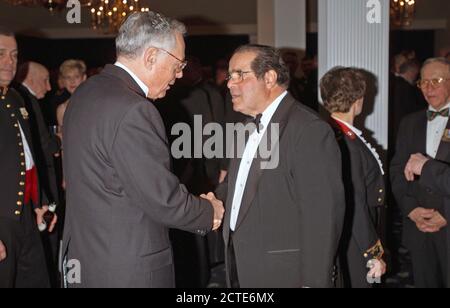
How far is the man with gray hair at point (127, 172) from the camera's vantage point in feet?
6.36

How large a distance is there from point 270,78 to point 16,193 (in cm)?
154

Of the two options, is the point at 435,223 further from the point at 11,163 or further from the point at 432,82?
the point at 11,163

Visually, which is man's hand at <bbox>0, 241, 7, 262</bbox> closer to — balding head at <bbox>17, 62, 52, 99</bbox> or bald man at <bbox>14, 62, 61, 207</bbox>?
bald man at <bbox>14, 62, 61, 207</bbox>

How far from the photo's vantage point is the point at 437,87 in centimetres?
323

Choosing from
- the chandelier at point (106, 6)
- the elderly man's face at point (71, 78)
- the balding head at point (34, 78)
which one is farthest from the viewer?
the chandelier at point (106, 6)

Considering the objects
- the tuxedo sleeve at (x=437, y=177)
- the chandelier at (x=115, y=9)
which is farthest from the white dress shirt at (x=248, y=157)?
the chandelier at (x=115, y=9)

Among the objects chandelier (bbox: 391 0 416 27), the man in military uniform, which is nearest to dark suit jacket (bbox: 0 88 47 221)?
the man in military uniform

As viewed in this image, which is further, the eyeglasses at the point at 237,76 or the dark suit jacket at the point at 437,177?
the dark suit jacket at the point at 437,177

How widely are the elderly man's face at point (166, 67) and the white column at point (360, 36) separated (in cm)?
187

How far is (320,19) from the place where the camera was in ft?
12.7

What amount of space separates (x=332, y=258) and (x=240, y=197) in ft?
1.48

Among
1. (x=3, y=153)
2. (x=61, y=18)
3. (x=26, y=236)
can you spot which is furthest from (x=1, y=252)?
(x=61, y=18)

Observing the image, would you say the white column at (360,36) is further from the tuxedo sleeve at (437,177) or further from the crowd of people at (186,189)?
the tuxedo sleeve at (437,177)
